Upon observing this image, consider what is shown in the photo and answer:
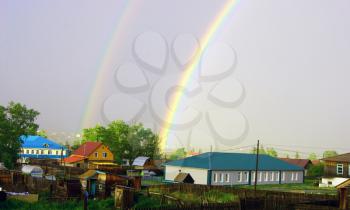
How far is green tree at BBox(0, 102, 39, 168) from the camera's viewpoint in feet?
197

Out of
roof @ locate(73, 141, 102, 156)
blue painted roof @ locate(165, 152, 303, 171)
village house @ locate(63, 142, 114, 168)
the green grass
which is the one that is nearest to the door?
the green grass

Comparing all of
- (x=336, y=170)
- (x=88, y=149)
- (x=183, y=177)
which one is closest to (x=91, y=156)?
(x=88, y=149)

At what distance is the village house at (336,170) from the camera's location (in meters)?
63.0

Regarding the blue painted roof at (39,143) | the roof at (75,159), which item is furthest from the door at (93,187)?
the blue painted roof at (39,143)

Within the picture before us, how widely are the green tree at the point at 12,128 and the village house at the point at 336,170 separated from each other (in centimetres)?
4356

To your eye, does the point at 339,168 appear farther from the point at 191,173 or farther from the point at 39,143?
the point at 39,143

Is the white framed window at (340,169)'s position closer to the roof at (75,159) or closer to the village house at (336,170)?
the village house at (336,170)

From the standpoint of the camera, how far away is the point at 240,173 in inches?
2249

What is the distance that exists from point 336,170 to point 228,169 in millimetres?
19171

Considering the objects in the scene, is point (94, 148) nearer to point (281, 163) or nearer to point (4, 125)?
point (4, 125)

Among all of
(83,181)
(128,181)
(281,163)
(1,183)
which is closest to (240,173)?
(281,163)

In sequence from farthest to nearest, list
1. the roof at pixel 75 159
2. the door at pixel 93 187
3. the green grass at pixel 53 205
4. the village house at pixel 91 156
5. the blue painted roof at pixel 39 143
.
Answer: the blue painted roof at pixel 39 143
the village house at pixel 91 156
the roof at pixel 75 159
the door at pixel 93 187
the green grass at pixel 53 205

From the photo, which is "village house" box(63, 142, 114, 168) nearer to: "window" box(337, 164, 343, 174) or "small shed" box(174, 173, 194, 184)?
"small shed" box(174, 173, 194, 184)

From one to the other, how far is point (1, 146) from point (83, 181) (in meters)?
28.2
